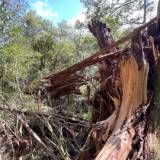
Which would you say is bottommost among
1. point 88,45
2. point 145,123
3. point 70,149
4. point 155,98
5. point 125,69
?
point 70,149

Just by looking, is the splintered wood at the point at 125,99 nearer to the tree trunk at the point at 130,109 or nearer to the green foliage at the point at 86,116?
the tree trunk at the point at 130,109

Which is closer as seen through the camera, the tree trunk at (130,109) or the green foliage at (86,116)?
the tree trunk at (130,109)

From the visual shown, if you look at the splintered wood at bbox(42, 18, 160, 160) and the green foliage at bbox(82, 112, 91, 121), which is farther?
the green foliage at bbox(82, 112, 91, 121)

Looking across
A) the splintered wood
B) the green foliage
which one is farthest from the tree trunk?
the green foliage

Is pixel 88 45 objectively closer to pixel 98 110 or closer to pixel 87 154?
pixel 98 110

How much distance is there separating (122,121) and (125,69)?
61 centimetres

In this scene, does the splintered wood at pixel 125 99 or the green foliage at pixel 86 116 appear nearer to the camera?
the splintered wood at pixel 125 99

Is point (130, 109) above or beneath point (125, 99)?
beneath

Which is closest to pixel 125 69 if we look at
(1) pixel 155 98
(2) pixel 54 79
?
(1) pixel 155 98

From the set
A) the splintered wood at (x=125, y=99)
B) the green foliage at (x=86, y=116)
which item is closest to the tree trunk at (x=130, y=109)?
the splintered wood at (x=125, y=99)

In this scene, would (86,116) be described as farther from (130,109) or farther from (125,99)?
(130,109)

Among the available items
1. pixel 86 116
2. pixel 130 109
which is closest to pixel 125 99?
pixel 130 109

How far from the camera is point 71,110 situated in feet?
17.0

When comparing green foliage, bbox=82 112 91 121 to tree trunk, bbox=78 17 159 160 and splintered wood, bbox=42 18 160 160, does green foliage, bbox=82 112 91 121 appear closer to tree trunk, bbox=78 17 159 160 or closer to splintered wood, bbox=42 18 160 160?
splintered wood, bbox=42 18 160 160
